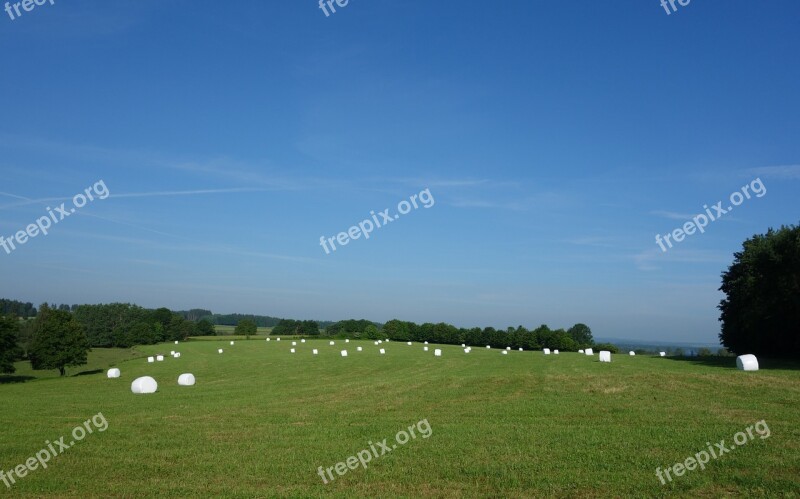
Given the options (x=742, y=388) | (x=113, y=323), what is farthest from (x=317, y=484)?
(x=113, y=323)

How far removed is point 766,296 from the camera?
48.2 meters

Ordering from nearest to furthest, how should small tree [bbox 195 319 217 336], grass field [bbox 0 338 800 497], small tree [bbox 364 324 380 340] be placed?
grass field [bbox 0 338 800 497] → small tree [bbox 364 324 380 340] → small tree [bbox 195 319 217 336]

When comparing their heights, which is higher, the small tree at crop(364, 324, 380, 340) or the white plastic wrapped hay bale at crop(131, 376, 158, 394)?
the small tree at crop(364, 324, 380, 340)

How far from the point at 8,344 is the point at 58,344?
4.55 metres

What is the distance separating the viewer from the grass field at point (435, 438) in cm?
1175

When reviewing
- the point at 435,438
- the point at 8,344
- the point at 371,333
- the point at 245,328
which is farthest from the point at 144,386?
the point at 245,328

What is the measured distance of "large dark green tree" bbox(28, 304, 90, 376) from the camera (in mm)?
59625

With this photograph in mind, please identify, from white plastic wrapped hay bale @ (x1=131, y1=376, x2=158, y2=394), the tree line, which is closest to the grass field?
white plastic wrapped hay bale @ (x1=131, y1=376, x2=158, y2=394)

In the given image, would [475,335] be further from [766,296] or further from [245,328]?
[766,296]

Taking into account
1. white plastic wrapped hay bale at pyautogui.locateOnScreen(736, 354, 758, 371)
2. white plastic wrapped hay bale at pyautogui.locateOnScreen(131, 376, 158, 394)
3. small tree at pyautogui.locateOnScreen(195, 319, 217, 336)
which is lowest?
white plastic wrapped hay bale at pyautogui.locateOnScreen(131, 376, 158, 394)

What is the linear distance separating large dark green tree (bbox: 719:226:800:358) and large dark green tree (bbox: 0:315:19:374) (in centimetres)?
7312

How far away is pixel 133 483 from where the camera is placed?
12.4 m

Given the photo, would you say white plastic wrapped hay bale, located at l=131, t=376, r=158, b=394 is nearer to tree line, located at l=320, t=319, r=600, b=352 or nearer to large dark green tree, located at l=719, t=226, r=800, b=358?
large dark green tree, located at l=719, t=226, r=800, b=358

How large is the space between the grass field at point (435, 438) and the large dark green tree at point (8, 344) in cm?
3317
